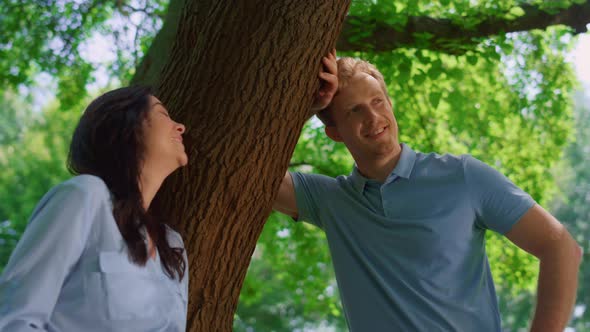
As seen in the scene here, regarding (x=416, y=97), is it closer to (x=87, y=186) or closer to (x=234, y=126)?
(x=234, y=126)

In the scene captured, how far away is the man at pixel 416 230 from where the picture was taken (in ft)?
9.50

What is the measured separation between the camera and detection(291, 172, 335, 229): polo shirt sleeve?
345 cm

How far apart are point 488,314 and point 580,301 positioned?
83.4ft

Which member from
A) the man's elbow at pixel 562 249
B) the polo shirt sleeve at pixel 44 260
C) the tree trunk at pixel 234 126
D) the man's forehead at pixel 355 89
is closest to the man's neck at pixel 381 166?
the man's forehead at pixel 355 89

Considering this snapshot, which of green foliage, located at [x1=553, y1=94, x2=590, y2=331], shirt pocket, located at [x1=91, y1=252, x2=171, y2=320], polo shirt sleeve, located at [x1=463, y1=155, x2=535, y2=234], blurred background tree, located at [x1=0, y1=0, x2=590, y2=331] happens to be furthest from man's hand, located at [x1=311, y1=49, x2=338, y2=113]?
green foliage, located at [x1=553, y1=94, x2=590, y2=331]

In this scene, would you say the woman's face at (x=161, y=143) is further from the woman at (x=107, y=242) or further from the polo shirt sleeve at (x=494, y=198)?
the polo shirt sleeve at (x=494, y=198)

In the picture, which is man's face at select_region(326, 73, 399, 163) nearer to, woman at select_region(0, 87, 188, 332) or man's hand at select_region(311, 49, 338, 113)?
man's hand at select_region(311, 49, 338, 113)

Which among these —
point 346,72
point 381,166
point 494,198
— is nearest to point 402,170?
point 381,166

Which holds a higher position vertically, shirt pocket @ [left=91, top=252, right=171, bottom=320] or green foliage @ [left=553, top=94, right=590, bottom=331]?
shirt pocket @ [left=91, top=252, right=171, bottom=320]

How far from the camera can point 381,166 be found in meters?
3.33

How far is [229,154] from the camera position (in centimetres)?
286

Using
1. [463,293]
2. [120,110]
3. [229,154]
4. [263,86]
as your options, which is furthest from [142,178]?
[463,293]

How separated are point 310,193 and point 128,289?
1.42 meters

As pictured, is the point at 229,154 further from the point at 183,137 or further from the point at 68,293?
the point at 68,293
